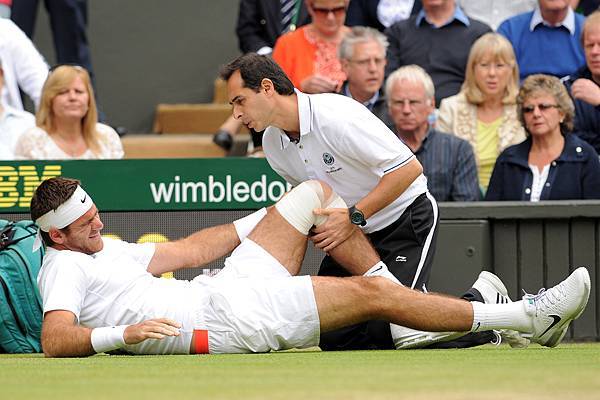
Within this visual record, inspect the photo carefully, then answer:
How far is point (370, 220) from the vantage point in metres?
6.96

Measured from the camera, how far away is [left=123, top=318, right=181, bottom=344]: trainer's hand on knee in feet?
19.3

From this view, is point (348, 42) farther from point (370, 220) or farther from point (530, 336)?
point (530, 336)

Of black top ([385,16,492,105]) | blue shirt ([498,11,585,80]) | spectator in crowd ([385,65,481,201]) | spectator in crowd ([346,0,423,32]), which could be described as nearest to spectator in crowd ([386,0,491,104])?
black top ([385,16,492,105])

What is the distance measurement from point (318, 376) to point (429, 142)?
414cm

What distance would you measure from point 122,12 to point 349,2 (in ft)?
9.34

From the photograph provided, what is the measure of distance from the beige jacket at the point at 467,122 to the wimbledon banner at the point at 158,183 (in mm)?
1727

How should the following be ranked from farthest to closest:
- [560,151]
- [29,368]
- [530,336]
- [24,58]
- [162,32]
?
[162,32] < [24,58] < [560,151] < [530,336] < [29,368]

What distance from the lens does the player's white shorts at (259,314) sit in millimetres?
6281

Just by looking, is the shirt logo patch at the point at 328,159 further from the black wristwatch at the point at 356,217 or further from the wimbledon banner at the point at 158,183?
the wimbledon banner at the point at 158,183

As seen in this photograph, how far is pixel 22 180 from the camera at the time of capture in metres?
8.27

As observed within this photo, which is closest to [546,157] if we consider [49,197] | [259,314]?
[259,314]

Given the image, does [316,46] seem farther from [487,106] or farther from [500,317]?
[500,317]

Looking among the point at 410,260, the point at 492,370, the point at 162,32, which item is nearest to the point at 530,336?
the point at 410,260

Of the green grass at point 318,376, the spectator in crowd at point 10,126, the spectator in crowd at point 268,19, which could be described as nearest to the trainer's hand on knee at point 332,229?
the green grass at point 318,376
